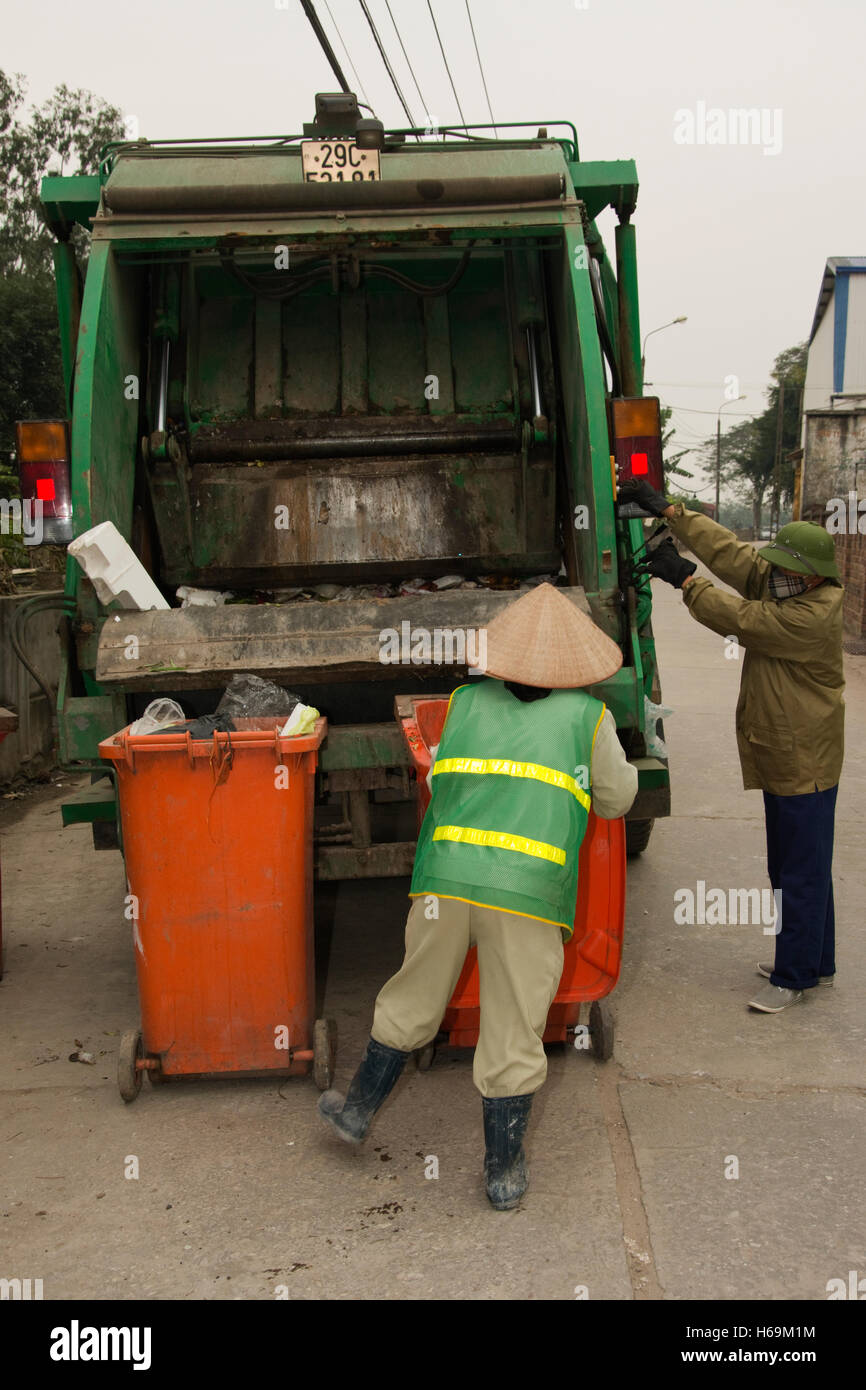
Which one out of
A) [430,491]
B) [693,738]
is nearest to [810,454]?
[693,738]

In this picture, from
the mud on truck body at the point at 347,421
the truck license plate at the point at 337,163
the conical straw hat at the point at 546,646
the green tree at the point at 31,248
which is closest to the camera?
the conical straw hat at the point at 546,646

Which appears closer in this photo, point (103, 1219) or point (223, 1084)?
point (103, 1219)

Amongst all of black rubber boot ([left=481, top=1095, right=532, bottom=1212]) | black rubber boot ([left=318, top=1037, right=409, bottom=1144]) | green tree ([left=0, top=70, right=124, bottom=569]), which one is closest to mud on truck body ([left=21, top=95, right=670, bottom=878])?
black rubber boot ([left=318, top=1037, right=409, bottom=1144])

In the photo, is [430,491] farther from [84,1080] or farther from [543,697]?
[84,1080]

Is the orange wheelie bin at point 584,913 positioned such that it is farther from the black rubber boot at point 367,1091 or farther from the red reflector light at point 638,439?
the red reflector light at point 638,439

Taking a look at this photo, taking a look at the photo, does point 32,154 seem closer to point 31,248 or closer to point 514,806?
point 31,248

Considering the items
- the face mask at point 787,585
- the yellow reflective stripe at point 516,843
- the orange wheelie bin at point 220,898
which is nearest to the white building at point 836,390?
the face mask at point 787,585

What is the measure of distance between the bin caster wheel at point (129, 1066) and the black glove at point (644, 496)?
2099 mm

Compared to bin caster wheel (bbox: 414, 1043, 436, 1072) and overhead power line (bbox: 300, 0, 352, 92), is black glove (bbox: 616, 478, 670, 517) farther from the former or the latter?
overhead power line (bbox: 300, 0, 352, 92)

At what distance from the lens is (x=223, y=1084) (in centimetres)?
334

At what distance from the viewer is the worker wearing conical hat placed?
2676 millimetres

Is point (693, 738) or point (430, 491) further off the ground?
point (430, 491)

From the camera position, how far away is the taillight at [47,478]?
372 centimetres
